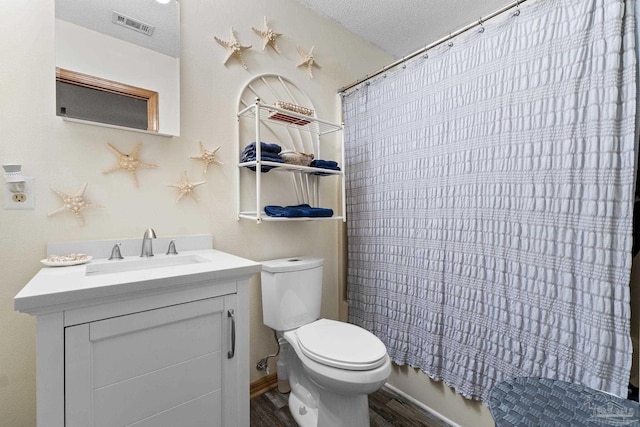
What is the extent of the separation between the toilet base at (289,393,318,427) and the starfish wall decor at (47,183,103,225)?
4.42 feet

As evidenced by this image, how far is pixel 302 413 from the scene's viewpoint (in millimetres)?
1469

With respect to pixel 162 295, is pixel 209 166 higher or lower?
higher

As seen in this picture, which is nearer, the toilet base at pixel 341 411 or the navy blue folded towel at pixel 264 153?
the toilet base at pixel 341 411

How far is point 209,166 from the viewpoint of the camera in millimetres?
1595

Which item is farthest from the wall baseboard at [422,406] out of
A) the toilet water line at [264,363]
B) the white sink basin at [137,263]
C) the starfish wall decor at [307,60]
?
the starfish wall decor at [307,60]

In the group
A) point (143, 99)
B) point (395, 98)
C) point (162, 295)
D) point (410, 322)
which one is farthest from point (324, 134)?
point (162, 295)

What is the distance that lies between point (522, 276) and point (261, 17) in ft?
6.59

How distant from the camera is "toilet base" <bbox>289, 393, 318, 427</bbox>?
1.41m

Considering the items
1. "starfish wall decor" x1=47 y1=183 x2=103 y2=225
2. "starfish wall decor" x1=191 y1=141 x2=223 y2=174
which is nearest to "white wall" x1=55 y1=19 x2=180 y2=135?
"starfish wall decor" x1=191 y1=141 x2=223 y2=174

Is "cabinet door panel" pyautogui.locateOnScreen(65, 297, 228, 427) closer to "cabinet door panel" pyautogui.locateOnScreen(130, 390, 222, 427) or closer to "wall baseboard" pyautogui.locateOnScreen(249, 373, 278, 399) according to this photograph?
"cabinet door panel" pyautogui.locateOnScreen(130, 390, 222, 427)

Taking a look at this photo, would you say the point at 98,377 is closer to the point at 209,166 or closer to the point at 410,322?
the point at 209,166

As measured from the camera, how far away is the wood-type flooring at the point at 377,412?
1.53m

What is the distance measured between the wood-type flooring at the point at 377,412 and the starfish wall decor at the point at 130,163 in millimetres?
1371

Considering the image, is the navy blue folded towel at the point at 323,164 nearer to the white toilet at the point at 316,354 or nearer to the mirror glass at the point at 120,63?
the white toilet at the point at 316,354
